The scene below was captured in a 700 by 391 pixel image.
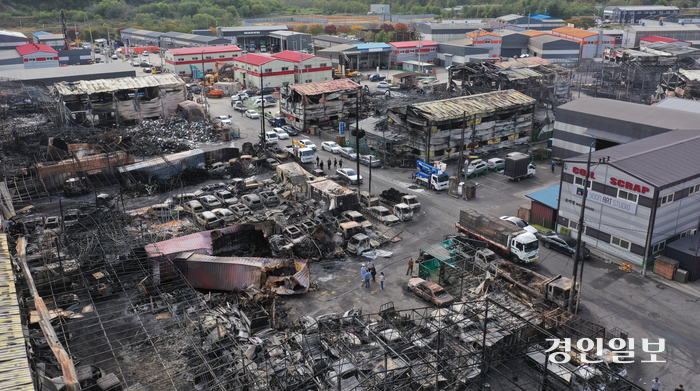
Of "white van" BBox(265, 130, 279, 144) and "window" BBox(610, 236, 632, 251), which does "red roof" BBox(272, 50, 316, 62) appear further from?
"window" BBox(610, 236, 632, 251)

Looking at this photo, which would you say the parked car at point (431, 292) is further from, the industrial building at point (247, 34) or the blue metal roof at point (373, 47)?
the industrial building at point (247, 34)

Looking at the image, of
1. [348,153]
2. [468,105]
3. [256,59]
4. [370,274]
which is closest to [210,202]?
[370,274]

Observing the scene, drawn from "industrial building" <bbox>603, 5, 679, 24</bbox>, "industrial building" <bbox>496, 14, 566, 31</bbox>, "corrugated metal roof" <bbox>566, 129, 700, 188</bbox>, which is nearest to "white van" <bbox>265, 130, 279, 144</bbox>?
"corrugated metal roof" <bbox>566, 129, 700, 188</bbox>

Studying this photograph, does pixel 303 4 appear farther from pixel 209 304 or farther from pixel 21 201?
pixel 209 304

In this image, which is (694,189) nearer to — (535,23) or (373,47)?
(373,47)

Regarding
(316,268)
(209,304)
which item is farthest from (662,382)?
(209,304)

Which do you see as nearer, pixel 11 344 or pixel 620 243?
pixel 11 344
